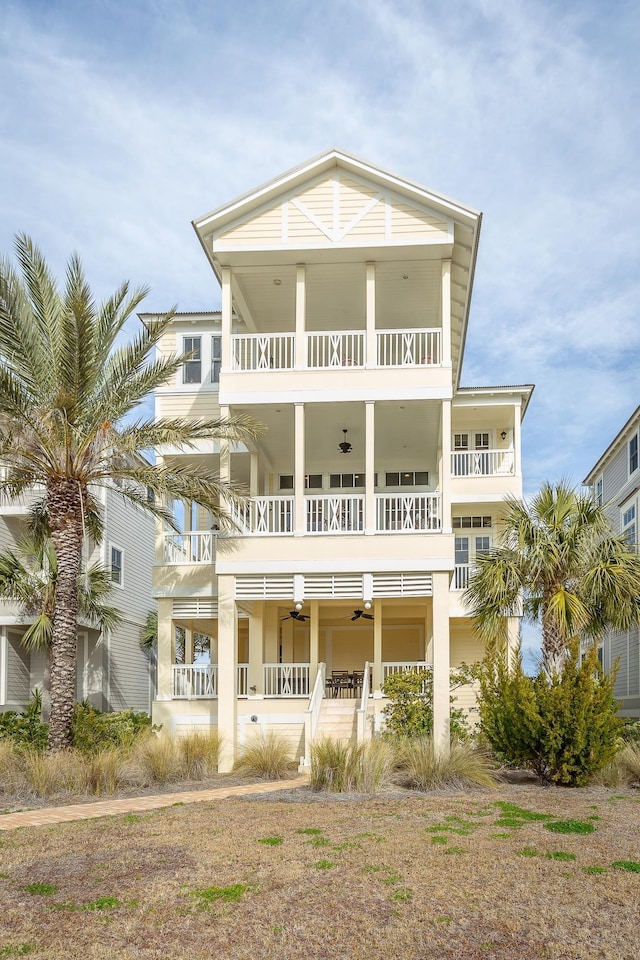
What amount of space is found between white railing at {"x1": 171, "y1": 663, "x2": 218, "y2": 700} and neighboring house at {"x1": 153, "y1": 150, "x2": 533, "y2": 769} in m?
0.05

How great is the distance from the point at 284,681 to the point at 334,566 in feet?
16.1

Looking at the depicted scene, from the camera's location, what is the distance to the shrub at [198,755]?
16.9m

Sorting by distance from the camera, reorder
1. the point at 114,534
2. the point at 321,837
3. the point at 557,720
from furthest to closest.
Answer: the point at 114,534 < the point at 557,720 < the point at 321,837

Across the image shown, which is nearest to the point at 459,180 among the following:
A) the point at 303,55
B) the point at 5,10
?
the point at 303,55

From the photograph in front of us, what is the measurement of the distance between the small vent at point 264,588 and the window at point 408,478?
7.21m

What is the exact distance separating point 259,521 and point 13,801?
7.67m

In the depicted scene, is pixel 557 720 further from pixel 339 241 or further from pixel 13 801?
pixel 339 241

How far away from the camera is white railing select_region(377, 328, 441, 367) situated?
20031 mm

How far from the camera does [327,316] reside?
22.9m

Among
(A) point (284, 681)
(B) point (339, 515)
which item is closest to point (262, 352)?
(B) point (339, 515)

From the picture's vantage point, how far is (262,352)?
20422 millimetres

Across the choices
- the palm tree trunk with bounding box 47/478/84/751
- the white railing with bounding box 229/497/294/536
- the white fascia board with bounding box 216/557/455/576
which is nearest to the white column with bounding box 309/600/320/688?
the white railing with bounding box 229/497/294/536

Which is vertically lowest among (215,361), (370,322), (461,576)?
(461,576)

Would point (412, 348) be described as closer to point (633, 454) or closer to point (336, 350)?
point (336, 350)
